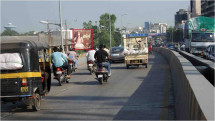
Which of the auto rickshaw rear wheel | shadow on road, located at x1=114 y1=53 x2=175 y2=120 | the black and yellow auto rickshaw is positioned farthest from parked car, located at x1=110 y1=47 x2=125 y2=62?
the black and yellow auto rickshaw

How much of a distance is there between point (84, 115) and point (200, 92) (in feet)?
15.5

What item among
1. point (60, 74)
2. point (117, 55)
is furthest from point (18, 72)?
point (117, 55)

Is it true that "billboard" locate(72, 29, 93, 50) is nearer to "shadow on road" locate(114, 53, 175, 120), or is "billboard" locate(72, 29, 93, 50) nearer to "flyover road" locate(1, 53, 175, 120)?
"flyover road" locate(1, 53, 175, 120)

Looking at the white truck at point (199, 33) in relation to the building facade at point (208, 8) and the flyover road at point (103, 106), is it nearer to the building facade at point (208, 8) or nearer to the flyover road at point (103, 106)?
the flyover road at point (103, 106)

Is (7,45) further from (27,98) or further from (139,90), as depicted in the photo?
(139,90)

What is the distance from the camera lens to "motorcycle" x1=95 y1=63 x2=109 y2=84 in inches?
674

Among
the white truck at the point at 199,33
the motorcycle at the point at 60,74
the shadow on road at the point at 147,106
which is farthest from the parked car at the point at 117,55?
the shadow on road at the point at 147,106

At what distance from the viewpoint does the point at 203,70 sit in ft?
41.9

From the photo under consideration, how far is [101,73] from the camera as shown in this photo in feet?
56.6

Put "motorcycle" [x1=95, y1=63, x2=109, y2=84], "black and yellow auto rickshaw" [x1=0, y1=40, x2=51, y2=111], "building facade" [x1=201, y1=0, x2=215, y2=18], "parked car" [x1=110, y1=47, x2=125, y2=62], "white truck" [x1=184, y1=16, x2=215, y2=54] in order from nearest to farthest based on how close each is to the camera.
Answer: "black and yellow auto rickshaw" [x1=0, y1=40, x2=51, y2=111], "motorcycle" [x1=95, y1=63, x2=109, y2=84], "parked car" [x1=110, y1=47, x2=125, y2=62], "white truck" [x1=184, y1=16, x2=215, y2=54], "building facade" [x1=201, y1=0, x2=215, y2=18]

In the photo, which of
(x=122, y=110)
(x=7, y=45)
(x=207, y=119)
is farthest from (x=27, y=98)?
(x=207, y=119)

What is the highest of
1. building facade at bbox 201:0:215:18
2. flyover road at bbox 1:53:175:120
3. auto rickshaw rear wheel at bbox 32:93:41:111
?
building facade at bbox 201:0:215:18

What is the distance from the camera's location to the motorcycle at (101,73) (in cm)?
1712

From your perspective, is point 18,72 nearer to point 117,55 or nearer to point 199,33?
point 117,55
